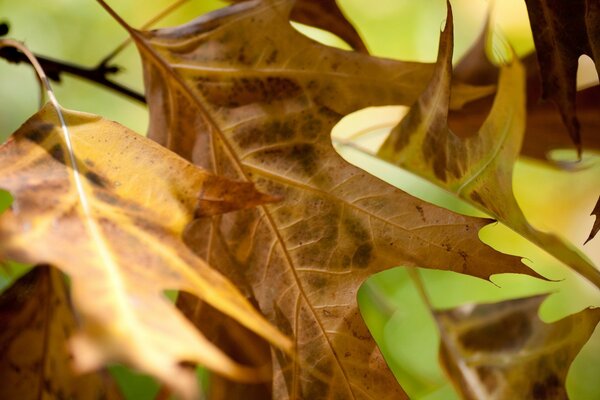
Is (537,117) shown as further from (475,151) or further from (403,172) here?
(403,172)

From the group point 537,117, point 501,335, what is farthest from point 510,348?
point 537,117

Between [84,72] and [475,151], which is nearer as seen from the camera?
[475,151]

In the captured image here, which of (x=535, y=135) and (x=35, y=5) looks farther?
(x=35, y=5)

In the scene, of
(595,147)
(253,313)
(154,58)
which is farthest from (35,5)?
(253,313)

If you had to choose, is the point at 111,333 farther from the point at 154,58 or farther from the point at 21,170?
the point at 154,58

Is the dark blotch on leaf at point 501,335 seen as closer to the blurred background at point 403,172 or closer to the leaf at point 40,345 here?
the blurred background at point 403,172

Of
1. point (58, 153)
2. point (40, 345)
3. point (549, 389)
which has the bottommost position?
point (549, 389)
